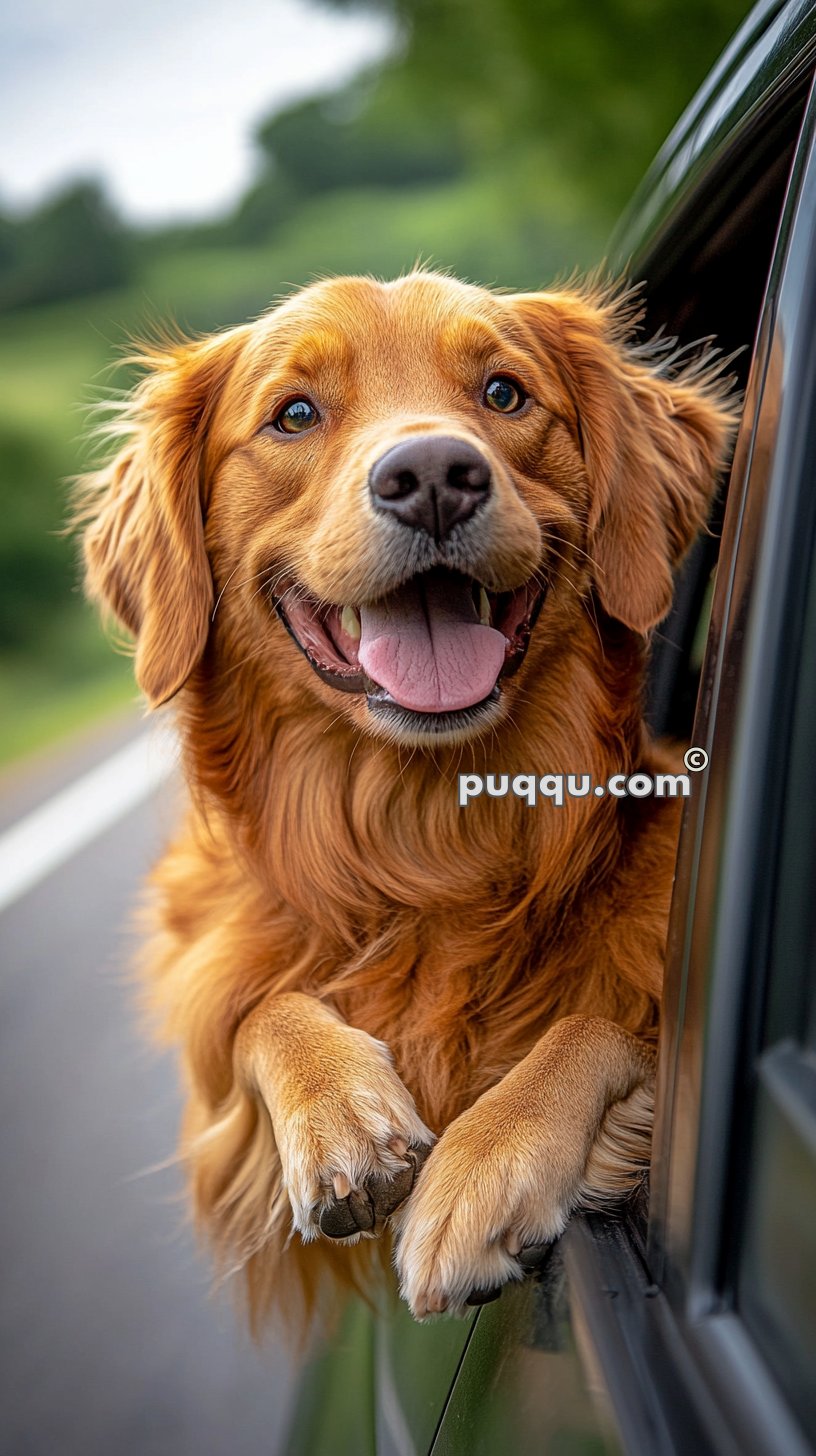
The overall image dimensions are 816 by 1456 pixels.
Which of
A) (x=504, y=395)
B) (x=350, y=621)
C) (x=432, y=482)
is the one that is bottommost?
(x=350, y=621)

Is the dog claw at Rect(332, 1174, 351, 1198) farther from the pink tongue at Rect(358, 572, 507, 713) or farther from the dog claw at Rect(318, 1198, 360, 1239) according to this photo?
the pink tongue at Rect(358, 572, 507, 713)

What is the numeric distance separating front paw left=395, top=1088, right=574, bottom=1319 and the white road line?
235cm

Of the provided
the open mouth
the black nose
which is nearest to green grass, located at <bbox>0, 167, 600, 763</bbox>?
the black nose

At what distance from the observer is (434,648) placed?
145 centimetres

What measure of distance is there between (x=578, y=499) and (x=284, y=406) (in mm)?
425

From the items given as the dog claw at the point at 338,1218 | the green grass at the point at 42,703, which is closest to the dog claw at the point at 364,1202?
the dog claw at the point at 338,1218

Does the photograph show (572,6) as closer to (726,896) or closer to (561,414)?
(561,414)

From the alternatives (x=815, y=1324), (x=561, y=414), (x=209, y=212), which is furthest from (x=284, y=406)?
(x=815, y=1324)

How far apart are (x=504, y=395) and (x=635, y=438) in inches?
7.8

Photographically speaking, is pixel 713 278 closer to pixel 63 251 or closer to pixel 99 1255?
pixel 63 251

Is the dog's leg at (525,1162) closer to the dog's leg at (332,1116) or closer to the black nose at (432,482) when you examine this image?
the dog's leg at (332,1116)
